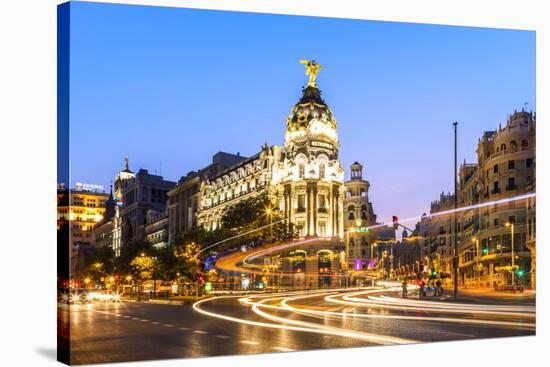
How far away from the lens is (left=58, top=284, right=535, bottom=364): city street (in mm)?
19594

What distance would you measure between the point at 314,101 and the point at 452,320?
324 inches

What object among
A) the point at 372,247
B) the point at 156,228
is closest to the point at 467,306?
the point at 372,247

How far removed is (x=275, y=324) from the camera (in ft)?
72.2

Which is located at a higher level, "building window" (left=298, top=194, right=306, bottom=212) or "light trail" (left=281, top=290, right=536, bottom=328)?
"building window" (left=298, top=194, right=306, bottom=212)

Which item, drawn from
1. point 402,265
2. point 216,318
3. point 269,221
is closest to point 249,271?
point 269,221

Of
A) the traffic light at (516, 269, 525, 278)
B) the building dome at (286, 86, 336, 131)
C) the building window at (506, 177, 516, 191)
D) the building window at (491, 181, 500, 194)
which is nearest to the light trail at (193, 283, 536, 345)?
the traffic light at (516, 269, 525, 278)

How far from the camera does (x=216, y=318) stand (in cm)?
2203

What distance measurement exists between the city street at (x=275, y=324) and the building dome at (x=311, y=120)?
5026 mm

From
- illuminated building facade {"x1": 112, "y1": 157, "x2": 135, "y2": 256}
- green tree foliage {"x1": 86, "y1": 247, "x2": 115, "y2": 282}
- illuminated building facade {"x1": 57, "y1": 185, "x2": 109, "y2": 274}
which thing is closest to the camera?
illuminated building facade {"x1": 57, "y1": 185, "x2": 109, "y2": 274}

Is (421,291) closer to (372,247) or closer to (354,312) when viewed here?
(372,247)

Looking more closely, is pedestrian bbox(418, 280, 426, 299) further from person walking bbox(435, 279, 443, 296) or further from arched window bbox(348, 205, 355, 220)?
Answer: arched window bbox(348, 205, 355, 220)

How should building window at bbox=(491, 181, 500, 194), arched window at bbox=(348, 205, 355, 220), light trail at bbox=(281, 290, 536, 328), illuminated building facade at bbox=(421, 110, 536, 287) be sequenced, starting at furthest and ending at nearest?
1. building window at bbox=(491, 181, 500, 194)
2. illuminated building facade at bbox=(421, 110, 536, 287)
3. arched window at bbox=(348, 205, 355, 220)
4. light trail at bbox=(281, 290, 536, 328)

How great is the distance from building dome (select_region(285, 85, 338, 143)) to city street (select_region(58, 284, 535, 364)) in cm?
503

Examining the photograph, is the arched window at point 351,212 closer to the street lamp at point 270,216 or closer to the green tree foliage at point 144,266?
the street lamp at point 270,216
